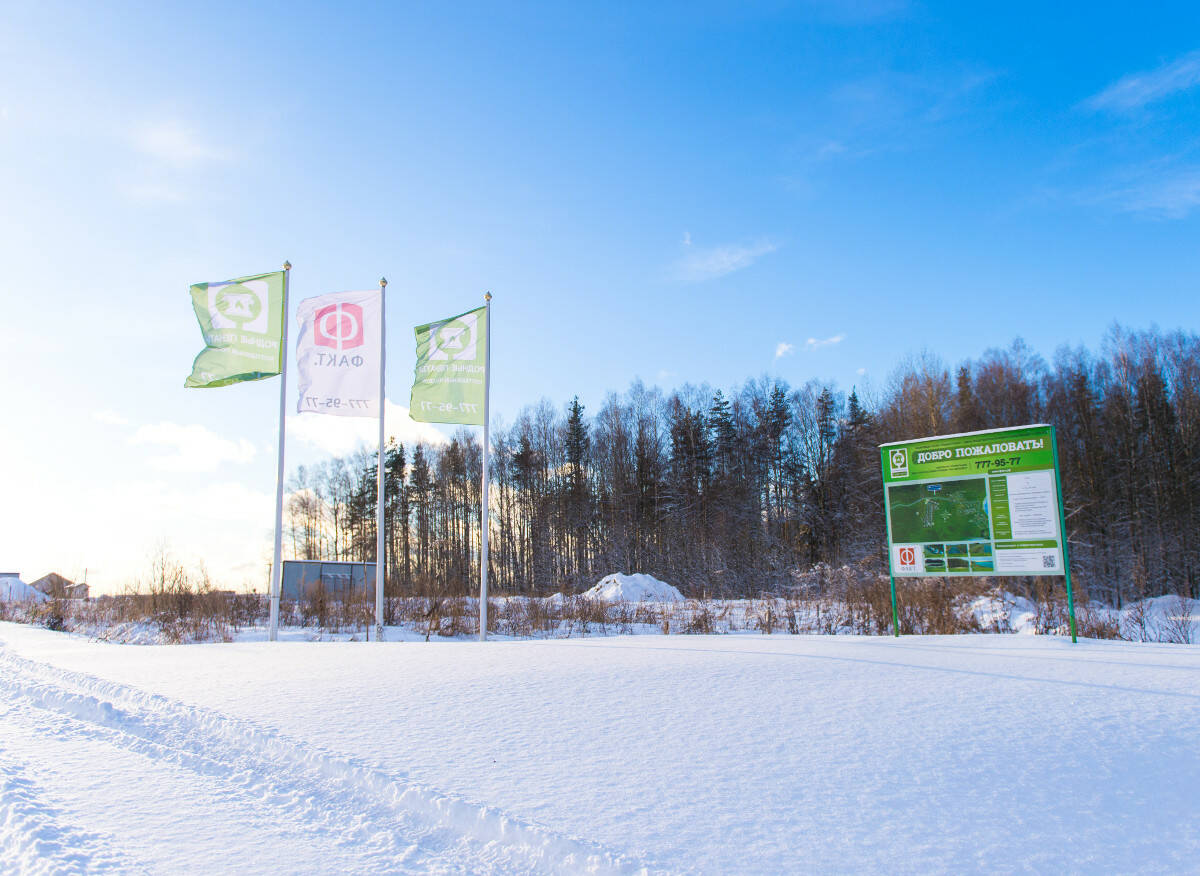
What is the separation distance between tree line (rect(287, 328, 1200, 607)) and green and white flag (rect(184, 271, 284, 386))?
13101mm

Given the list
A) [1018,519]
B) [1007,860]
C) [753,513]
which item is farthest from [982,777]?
[753,513]

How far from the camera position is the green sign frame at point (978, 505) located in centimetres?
995

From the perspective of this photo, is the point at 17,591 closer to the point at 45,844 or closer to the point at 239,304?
the point at 239,304

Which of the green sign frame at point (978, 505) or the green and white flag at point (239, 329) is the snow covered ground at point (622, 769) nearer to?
the green sign frame at point (978, 505)

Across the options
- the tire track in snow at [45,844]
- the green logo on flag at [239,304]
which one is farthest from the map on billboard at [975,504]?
the green logo on flag at [239,304]

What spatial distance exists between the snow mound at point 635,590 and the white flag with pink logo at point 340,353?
16896mm

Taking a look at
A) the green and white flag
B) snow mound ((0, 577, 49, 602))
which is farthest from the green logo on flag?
snow mound ((0, 577, 49, 602))

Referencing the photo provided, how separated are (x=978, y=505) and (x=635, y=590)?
820 inches

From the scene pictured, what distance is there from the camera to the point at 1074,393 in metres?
39.9

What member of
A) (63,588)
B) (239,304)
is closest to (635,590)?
(239,304)

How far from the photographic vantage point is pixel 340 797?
416 cm

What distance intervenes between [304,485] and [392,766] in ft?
206

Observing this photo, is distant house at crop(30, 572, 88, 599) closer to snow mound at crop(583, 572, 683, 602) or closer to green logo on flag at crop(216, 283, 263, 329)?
snow mound at crop(583, 572, 683, 602)

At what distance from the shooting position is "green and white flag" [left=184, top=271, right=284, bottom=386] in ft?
45.1
